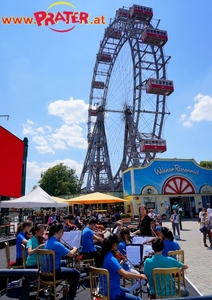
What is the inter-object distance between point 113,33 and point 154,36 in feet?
23.0

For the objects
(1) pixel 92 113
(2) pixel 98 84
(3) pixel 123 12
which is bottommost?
(1) pixel 92 113

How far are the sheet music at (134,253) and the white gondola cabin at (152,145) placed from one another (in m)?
21.4

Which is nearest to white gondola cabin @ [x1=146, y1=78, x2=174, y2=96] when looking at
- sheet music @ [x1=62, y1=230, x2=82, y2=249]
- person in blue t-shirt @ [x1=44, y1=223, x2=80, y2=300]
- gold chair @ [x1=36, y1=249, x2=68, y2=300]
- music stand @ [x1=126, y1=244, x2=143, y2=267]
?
sheet music @ [x1=62, y1=230, x2=82, y2=249]

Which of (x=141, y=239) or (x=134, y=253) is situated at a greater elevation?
(x=141, y=239)

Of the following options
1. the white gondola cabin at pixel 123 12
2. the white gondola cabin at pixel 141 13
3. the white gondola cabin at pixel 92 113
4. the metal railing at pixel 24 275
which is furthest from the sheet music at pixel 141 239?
the white gondola cabin at pixel 92 113

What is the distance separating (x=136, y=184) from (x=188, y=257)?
49.1 feet

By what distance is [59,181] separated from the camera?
45.1 m

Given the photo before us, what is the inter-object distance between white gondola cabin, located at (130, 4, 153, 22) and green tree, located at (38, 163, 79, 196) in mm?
28153

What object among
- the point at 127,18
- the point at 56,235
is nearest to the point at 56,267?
the point at 56,235

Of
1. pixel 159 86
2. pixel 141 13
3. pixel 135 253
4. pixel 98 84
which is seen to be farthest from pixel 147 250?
pixel 98 84

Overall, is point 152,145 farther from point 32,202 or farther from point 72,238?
point 72,238

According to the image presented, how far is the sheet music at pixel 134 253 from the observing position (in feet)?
14.6

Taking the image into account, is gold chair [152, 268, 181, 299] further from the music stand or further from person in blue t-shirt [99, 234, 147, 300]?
the music stand

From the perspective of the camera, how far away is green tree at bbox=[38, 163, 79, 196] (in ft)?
146
